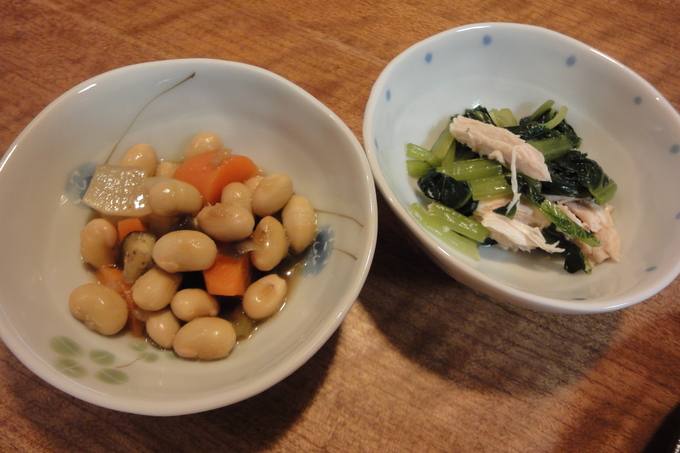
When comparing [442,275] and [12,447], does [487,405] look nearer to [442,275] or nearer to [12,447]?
[442,275]

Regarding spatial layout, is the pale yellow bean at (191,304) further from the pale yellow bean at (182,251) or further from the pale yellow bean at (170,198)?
the pale yellow bean at (170,198)

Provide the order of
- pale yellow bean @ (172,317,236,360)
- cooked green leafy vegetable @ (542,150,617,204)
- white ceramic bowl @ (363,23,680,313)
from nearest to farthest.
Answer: pale yellow bean @ (172,317,236,360)
white ceramic bowl @ (363,23,680,313)
cooked green leafy vegetable @ (542,150,617,204)

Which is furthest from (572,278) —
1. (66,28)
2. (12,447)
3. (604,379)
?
(66,28)

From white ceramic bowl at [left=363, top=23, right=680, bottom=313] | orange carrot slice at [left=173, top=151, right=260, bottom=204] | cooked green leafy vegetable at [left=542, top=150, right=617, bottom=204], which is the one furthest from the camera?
cooked green leafy vegetable at [left=542, top=150, right=617, bottom=204]

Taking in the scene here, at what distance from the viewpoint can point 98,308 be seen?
984 mm

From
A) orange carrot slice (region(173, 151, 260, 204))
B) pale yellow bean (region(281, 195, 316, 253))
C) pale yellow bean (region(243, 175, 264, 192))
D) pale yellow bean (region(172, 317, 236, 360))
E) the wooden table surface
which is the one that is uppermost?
orange carrot slice (region(173, 151, 260, 204))

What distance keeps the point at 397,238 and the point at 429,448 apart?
0.61 m

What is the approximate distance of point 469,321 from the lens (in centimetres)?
124

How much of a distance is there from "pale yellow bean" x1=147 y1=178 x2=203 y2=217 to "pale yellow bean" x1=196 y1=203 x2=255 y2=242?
5cm

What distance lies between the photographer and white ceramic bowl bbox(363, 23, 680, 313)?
3.62 feet

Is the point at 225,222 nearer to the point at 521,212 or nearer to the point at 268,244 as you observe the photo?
the point at 268,244

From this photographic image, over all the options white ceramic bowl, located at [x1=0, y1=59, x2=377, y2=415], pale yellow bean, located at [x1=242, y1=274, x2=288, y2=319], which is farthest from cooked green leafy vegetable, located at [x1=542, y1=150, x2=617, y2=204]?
pale yellow bean, located at [x1=242, y1=274, x2=288, y2=319]

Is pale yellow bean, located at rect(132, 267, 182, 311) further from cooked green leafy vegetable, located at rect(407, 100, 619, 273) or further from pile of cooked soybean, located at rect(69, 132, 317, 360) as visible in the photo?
cooked green leafy vegetable, located at rect(407, 100, 619, 273)

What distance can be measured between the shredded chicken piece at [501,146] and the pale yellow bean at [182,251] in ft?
2.93
